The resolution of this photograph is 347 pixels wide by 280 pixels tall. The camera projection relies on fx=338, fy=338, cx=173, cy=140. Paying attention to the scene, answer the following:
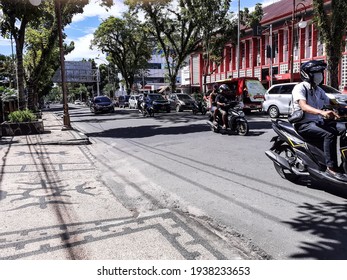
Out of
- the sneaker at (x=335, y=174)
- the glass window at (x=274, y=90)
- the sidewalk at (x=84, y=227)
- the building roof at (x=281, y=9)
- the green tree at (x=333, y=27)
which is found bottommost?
the sidewalk at (x=84, y=227)

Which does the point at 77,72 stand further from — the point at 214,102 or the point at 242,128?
the point at 242,128

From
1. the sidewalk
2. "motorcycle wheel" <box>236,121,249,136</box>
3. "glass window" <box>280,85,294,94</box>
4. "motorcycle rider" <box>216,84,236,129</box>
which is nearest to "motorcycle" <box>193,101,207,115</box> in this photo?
"glass window" <box>280,85,294,94</box>

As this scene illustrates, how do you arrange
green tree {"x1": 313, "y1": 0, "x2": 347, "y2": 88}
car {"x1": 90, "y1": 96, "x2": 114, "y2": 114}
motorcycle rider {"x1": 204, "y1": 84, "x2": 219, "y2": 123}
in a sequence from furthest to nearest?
car {"x1": 90, "y1": 96, "x2": 114, "y2": 114}
green tree {"x1": 313, "y1": 0, "x2": 347, "y2": 88}
motorcycle rider {"x1": 204, "y1": 84, "x2": 219, "y2": 123}

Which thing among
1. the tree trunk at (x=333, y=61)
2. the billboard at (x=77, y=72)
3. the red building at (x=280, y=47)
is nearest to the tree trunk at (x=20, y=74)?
the tree trunk at (x=333, y=61)

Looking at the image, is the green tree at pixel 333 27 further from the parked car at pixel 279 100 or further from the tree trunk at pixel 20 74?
the tree trunk at pixel 20 74

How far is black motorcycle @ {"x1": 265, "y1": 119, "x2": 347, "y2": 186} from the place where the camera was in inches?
186

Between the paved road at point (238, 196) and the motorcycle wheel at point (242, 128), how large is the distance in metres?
1.91

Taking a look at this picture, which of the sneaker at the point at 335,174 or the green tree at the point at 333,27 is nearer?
the sneaker at the point at 335,174

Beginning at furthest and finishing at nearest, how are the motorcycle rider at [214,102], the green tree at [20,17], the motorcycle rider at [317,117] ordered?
the green tree at [20,17]
the motorcycle rider at [214,102]
the motorcycle rider at [317,117]

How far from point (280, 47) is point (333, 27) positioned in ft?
51.4

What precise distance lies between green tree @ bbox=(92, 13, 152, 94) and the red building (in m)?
11.6

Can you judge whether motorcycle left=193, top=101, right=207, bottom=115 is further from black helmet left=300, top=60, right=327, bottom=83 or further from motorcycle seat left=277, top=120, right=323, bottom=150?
black helmet left=300, top=60, right=327, bottom=83

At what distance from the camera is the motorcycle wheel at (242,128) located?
11148mm

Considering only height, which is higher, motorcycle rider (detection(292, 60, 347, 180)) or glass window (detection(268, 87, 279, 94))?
glass window (detection(268, 87, 279, 94))
